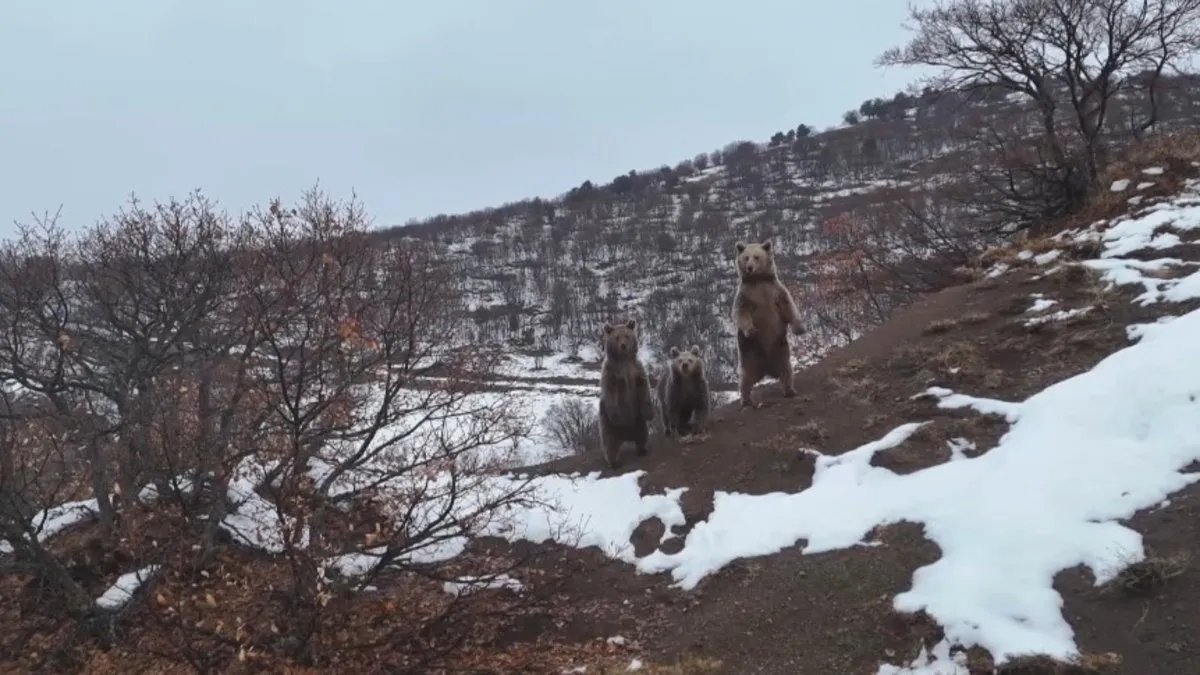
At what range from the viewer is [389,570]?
856 centimetres

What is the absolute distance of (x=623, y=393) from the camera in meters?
11.4

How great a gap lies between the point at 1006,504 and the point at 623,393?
566 centimetres

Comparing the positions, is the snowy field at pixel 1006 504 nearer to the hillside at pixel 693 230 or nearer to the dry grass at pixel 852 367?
the dry grass at pixel 852 367

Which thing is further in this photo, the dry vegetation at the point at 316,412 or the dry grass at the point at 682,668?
the dry vegetation at the point at 316,412

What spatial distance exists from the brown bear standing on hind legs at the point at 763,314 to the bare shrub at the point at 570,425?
86.1 feet

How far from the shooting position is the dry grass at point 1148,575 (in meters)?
5.28

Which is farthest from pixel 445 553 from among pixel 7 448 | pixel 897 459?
pixel 897 459

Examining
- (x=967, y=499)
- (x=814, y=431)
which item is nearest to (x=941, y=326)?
(x=814, y=431)

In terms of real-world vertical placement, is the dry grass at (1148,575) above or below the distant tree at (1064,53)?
below

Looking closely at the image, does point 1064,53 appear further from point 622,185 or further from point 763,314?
point 622,185

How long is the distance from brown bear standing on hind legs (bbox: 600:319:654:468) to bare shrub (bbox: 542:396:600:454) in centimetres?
2584

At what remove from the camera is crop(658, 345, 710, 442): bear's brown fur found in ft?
38.1

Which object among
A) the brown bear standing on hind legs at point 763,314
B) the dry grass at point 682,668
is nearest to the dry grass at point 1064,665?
the dry grass at point 682,668

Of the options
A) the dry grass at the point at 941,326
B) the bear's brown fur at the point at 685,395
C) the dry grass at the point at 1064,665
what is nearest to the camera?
the dry grass at the point at 1064,665
